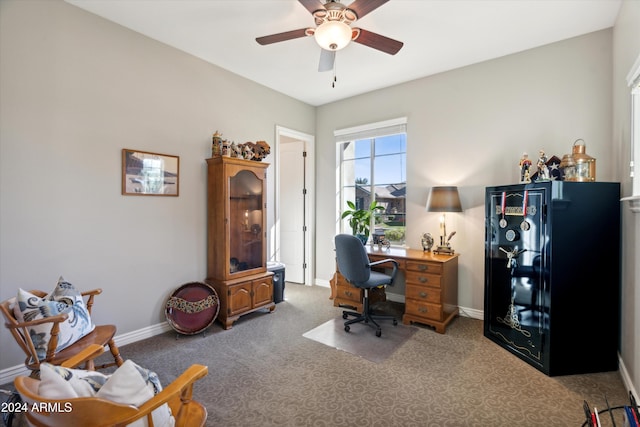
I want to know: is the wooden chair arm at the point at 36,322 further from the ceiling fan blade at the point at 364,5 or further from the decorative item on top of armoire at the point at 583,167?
the decorative item on top of armoire at the point at 583,167

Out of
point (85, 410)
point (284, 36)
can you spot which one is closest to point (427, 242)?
point (284, 36)

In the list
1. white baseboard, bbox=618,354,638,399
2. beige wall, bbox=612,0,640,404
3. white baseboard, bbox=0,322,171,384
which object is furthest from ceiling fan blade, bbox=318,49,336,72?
white baseboard, bbox=618,354,638,399

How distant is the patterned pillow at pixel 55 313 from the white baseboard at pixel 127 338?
2.30ft

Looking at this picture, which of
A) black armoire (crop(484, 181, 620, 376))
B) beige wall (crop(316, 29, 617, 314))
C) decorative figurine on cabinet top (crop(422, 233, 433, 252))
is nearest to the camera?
black armoire (crop(484, 181, 620, 376))

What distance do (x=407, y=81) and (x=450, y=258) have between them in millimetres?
2364

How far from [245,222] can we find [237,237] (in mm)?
214

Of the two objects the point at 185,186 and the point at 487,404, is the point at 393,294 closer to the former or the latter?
the point at 487,404

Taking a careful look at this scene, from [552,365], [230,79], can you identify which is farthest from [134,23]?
[552,365]

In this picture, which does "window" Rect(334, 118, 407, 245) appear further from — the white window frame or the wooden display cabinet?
the white window frame

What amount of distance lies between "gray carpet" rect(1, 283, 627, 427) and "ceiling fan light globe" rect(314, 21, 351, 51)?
248 cm

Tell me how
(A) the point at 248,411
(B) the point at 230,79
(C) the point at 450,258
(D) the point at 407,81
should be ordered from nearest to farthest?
(A) the point at 248,411
(C) the point at 450,258
(B) the point at 230,79
(D) the point at 407,81

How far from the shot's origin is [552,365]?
2318 millimetres

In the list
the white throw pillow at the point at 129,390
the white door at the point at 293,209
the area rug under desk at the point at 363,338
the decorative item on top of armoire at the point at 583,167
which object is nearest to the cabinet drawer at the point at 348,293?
the area rug under desk at the point at 363,338

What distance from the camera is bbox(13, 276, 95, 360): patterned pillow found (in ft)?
6.07
